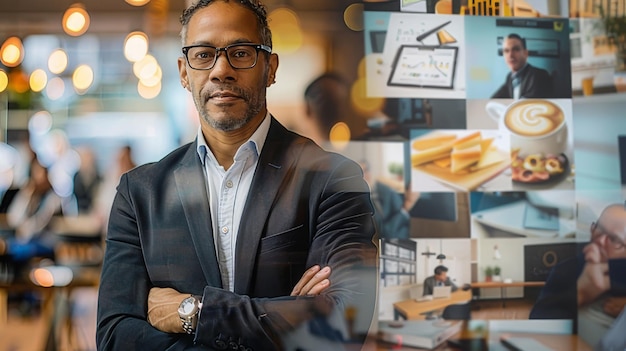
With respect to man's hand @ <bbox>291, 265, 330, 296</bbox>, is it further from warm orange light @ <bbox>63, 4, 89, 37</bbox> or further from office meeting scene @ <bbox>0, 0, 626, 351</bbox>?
warm orange light @ <bbox>63, 4, 89, 37</bbox>

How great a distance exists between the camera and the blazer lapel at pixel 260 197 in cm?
215

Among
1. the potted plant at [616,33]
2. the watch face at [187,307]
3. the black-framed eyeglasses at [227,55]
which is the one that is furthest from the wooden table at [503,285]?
the black-framed eyeglasses at [227,55]

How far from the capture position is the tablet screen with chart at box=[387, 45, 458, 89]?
2.38 metres

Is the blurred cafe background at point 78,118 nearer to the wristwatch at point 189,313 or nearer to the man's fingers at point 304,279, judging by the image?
the wristwatch at point 189,313

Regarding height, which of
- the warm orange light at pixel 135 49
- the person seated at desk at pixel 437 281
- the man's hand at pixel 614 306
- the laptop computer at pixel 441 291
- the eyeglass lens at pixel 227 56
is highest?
the warm orange light at pixel 135 49

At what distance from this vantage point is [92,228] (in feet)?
7.12

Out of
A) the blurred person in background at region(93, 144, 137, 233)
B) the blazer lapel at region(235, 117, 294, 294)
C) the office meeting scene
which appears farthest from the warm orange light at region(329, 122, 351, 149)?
the blurred person in background at region(93, 144, 137, 233)

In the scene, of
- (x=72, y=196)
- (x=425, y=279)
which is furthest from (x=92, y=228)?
(x=425, y=279)

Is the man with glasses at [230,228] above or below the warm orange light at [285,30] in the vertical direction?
below

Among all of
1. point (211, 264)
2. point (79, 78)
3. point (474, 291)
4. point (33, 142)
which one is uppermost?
point (79, 78)

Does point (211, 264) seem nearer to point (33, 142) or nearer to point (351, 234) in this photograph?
point (351, 234)

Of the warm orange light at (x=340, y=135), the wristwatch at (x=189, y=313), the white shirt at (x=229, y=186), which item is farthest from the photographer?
the warm orange light at (x=340, y=135)

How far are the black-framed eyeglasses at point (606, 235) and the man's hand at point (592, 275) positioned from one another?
4 centimetres

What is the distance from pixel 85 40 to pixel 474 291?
1475mm
